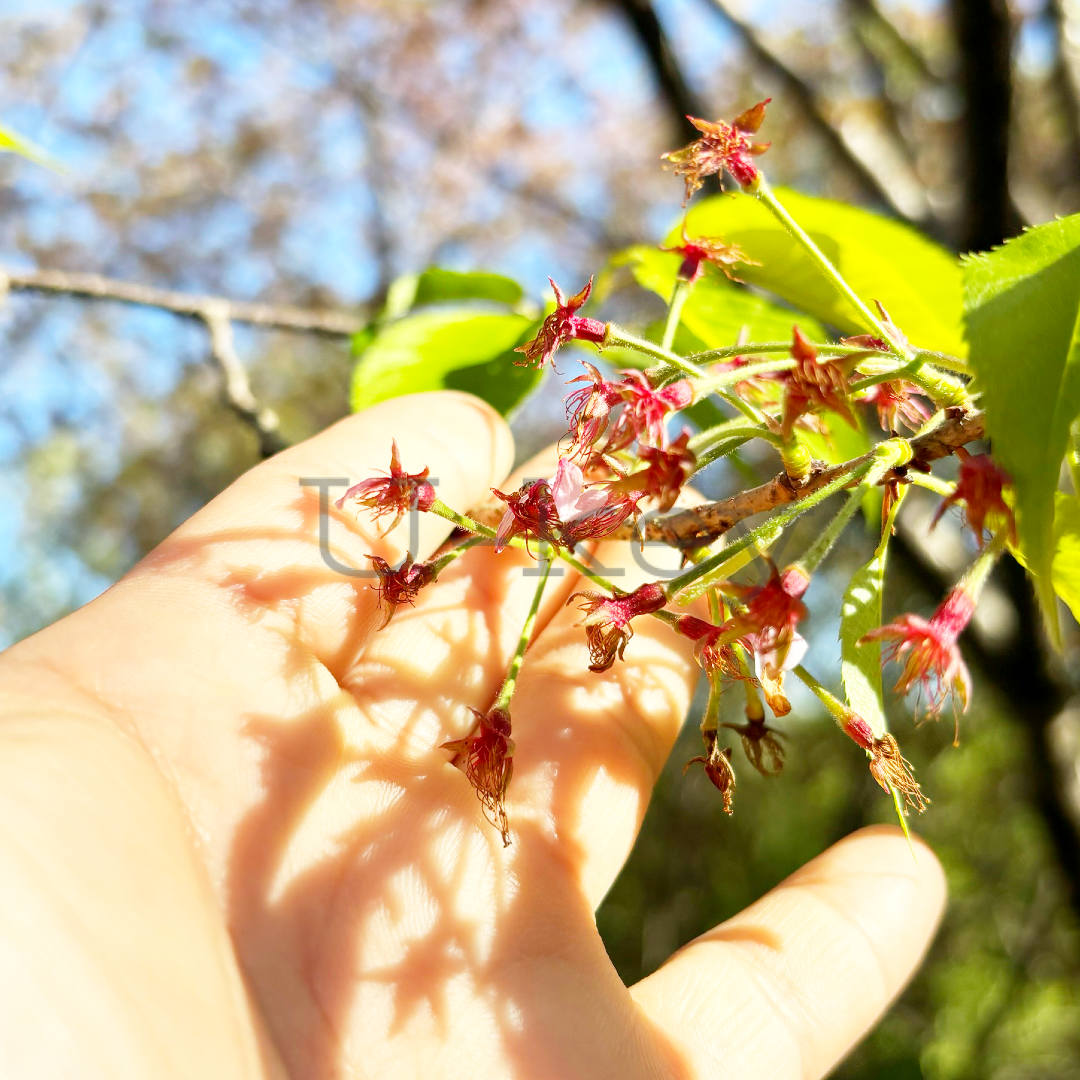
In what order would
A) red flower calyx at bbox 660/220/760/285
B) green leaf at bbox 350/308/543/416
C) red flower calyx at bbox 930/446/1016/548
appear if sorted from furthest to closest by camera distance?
green leaf at bbox 350/308/543/416 < red flower calyx at bbox 660/220/760/285 < red flower calyx at bbox 930/446/1016/548

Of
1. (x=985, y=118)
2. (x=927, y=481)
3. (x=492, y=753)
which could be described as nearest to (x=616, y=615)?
(x=492, y=753)

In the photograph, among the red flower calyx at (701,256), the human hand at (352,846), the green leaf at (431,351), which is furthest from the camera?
the green leaf at (431,351)

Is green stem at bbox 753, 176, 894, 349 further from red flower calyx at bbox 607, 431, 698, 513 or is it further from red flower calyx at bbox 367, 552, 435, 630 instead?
red flower calyx at bbox 367, 552, 435, 630

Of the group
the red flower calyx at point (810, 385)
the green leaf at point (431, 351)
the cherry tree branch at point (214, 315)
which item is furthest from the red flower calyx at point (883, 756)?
the cherry tree branch at point (214, 315)

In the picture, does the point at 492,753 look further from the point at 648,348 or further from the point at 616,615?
the point at 648,348

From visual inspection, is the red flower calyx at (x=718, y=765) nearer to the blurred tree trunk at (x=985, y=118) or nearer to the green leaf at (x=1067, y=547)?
the green leaf at (x=1067, y=547)

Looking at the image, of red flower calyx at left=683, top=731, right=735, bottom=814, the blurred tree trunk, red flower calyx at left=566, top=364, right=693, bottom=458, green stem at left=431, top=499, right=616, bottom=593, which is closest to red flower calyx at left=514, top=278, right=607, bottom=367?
red flower calyx at left=566, top=364, right=693, bottom=458
